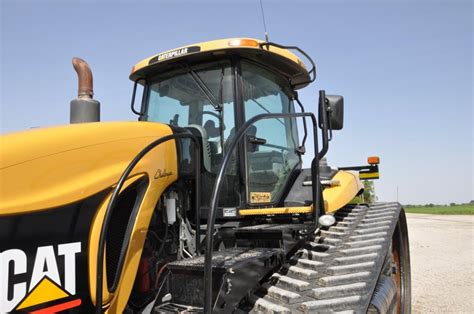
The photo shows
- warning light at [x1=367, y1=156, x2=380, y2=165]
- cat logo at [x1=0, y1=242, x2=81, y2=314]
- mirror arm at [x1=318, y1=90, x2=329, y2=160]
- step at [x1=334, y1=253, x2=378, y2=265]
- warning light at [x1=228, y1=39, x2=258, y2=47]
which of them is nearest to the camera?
cat logo at [x1=0, y1=242, x2=81, y2=314]

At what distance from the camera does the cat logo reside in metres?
1.86

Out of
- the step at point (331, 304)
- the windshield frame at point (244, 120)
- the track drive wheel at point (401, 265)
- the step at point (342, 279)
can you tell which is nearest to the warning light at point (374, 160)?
the track drive wheel at point (401, 265)

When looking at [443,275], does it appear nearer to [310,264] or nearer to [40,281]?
[310,264]

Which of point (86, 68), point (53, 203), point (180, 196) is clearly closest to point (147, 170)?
point (180, 196)

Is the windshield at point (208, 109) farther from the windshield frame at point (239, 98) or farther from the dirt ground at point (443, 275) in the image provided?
the dirt ground at point (443, 275)

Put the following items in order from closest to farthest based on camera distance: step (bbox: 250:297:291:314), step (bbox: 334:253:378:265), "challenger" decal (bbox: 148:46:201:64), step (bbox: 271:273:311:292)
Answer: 1. step (bbox: 250:297:291:314)
2. step (bbox: 271:273:311:292)
3. step (bbox: 334:253:378:265)
4. "challenger" decal (bbox: 148:46:201:64)

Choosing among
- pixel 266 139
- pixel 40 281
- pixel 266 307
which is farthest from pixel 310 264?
pixel 40 281

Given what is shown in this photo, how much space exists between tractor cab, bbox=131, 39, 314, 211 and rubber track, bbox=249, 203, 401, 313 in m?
0.58

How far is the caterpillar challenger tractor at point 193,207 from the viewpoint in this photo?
2023 millimetres

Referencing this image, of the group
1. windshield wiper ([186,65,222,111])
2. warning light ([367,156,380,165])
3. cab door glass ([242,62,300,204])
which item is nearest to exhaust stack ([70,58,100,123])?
windshield wiper ([186,65,222,111])

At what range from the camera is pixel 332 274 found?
2.75 metres

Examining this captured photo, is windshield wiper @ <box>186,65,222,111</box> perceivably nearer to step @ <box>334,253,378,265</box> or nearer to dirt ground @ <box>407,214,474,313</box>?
step @ <box>334,253,378,265</box>

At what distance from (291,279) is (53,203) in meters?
1.50

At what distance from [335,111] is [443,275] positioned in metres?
5.99
